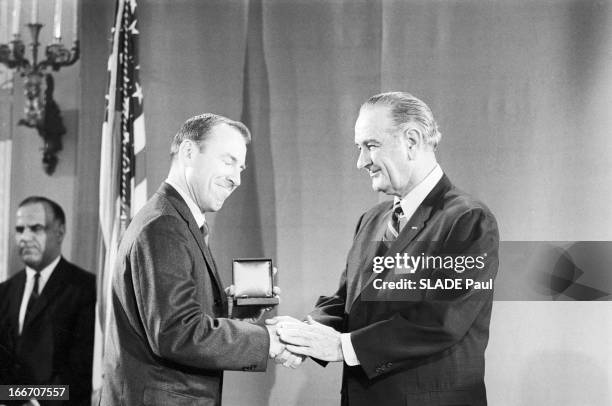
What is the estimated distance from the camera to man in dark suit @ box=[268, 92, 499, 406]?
259 centimetres

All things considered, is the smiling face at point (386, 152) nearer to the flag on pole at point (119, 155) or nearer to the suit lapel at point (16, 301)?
the flag on pole at point (119, 155)

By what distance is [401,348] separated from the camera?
2.56m

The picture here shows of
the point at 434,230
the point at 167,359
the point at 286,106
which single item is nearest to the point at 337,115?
the point at 286,106

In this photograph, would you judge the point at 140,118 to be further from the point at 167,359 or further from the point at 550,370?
the point at 550,370

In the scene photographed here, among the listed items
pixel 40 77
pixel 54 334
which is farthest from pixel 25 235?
pixel 40 77

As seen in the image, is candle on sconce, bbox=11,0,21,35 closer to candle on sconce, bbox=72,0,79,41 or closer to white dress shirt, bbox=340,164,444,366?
candle on sconce, bbox=72,0,79,41

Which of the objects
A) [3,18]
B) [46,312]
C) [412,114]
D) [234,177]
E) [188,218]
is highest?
[3,18]

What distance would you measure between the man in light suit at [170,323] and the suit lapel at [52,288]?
1.13 meters

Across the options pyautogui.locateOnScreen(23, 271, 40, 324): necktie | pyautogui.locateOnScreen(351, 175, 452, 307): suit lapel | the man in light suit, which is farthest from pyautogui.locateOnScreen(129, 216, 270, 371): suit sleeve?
pyautogui.locateOnScreen(23, 271, 40, 324): necktie

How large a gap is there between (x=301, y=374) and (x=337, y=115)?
129 centimetres

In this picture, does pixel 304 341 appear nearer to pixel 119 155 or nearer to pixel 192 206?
pixel 192 206

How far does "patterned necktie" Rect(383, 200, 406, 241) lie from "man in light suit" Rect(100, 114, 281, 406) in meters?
0.70

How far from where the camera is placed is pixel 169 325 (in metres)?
2.22

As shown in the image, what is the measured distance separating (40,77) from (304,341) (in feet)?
6.43
